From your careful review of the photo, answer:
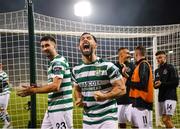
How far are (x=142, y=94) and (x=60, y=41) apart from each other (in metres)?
5.65

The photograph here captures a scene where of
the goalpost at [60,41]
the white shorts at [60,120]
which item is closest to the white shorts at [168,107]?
Result: the goalpost at [60,41]

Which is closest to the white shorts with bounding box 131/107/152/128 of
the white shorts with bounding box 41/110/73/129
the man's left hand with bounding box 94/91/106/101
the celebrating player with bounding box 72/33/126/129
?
the white shorts with bounding box 41/110/73/129

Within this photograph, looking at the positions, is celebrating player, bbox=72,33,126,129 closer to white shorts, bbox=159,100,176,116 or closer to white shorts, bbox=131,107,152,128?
white shorts, bbox=131,107,152,128

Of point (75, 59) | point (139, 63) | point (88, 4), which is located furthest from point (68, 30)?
point (88, 4)

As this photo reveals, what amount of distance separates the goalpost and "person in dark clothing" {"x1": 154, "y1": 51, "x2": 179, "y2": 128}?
8.09 feet

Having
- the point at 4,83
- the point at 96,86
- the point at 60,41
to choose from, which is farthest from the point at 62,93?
the point at 60,41

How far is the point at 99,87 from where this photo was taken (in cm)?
529

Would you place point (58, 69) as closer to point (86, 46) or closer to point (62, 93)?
point (62, 93)

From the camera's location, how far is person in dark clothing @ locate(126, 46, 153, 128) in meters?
7.63

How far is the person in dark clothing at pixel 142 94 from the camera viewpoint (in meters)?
7.63

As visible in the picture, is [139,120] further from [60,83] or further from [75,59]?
[75,59]

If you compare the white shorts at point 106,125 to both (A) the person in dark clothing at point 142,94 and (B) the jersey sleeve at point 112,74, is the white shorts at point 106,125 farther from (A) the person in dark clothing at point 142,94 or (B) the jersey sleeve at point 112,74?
(A) the person in dark clothing at point 142,94

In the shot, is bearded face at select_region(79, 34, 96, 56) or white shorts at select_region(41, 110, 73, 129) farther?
white shorts at select_region(41, 110, 73, 129)

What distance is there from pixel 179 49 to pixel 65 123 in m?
8.80
